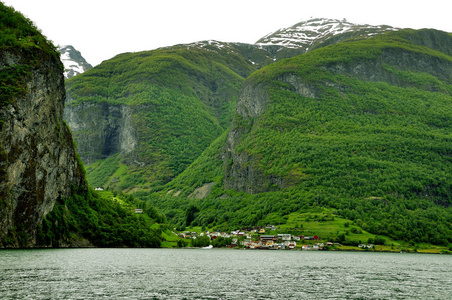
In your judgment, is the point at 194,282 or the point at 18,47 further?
the point at 18,47

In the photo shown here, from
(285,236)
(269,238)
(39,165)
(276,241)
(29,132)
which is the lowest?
(276,241)

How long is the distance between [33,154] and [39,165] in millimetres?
3727

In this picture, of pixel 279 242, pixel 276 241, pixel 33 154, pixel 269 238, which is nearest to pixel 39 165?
pixel 33 154

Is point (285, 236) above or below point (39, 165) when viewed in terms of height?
below

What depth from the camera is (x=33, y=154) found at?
10225 cm

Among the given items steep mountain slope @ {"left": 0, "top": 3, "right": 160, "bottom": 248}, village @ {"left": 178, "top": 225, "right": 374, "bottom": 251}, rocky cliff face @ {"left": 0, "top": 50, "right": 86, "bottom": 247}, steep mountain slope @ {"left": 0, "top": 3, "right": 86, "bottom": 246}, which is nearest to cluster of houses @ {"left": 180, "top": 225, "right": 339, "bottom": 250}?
village @ {"left": 178, "top": 225, "right": 374, "bottom": 251}

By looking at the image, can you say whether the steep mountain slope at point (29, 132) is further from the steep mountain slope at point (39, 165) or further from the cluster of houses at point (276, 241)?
the cluster of houses at point (276, 241)

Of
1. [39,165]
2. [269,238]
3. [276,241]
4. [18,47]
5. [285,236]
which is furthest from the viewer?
[269,238]

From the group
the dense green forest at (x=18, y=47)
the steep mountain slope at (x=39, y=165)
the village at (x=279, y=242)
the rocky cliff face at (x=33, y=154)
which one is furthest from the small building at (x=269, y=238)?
the dense green forest at (x=18, y=47)

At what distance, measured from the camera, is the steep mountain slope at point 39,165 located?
3661 inches

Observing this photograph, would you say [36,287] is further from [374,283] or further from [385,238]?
[385,238]

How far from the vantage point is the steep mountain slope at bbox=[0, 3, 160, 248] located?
93.0 m

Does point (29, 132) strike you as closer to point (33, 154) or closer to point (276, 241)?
point (33, 154)

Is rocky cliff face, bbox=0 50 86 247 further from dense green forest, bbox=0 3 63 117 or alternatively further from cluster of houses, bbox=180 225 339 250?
cluster of houses, bbox=180 225 339 250
